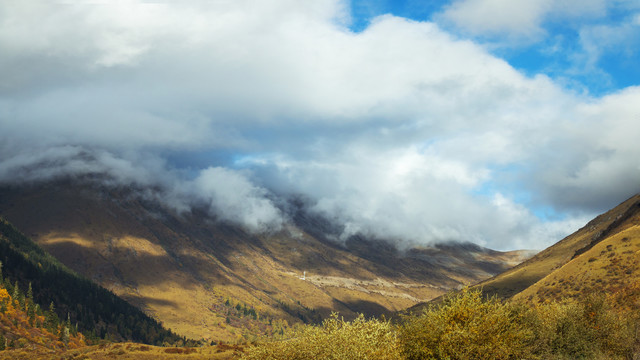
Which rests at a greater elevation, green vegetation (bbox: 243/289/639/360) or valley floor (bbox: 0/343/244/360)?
green vegetation (bbox: 243/289/639/360)

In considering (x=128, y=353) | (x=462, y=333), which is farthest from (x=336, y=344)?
(x=128, y=353)

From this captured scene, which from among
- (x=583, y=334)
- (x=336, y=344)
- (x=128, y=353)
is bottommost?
(x=128, y=353)

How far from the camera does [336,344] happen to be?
A: 1451 inches

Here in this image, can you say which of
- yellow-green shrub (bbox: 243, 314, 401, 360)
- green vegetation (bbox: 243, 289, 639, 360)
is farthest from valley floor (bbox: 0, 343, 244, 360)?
green vegetation (bbox: 243, 289, 639, 360)

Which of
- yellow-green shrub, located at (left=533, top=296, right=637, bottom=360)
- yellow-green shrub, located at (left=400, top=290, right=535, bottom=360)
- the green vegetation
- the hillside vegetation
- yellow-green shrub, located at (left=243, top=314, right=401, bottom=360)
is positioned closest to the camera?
yellow-green shrub, located at (left=243, top=314, right=401, bottom=360)

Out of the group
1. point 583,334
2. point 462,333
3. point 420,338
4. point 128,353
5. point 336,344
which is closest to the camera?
point 336,344

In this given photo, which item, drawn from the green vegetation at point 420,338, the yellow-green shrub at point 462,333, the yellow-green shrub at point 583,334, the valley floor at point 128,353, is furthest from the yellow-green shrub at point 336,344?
the valley floor at point 128,353

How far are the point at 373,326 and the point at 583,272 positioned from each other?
409 feet

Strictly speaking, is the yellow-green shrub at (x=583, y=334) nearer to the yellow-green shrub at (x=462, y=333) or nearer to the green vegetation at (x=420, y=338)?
the green vegetation at (x=420, y=338)

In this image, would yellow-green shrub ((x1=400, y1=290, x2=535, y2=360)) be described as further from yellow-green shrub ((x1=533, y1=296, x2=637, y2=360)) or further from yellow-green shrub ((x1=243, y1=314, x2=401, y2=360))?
yellow-green shrub ((x1=533, y1=296, x2=637, y2=360))

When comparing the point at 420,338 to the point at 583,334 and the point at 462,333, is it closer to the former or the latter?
the point at 462,333

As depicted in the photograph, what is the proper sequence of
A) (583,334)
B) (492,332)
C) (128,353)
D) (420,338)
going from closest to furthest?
(492,332) < (420,338) < (583,334) < (128,353)

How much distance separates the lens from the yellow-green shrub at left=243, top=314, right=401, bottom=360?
117 feet

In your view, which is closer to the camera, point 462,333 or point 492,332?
point 462,333
